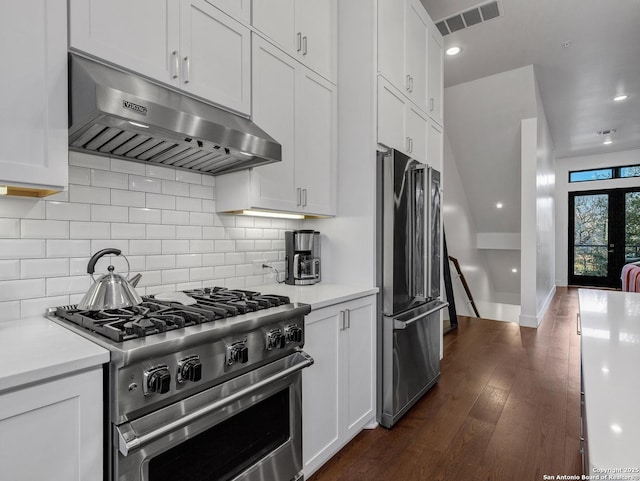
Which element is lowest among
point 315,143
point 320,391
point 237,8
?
point 320,391

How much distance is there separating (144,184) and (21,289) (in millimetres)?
693

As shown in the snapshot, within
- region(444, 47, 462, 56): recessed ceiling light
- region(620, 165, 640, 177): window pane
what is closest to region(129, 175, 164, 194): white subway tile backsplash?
region(444, 47, 462, 56): recessed ceiling light

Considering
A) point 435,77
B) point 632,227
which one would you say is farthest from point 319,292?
point 632,227

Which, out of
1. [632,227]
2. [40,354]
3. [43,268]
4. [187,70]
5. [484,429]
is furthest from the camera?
[632,227]

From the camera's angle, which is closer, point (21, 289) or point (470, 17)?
point (21, 289)

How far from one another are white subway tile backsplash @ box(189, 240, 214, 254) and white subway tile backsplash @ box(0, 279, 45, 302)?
2.33ft

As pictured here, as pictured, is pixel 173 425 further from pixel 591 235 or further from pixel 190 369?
pixel 591 235

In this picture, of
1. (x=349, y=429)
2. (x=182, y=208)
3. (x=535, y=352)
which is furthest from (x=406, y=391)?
(x=535, y=352)

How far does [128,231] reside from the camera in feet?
5.78

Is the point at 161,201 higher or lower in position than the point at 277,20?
lower

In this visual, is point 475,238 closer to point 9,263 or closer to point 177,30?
point 177,30

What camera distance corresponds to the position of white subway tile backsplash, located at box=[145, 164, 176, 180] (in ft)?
6.08

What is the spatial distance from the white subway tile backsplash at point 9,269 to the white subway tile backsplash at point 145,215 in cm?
48

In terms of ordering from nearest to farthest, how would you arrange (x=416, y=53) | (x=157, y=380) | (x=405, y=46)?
(x=157, y=380) → (x=405, y=46) → (x=416, y=53)
